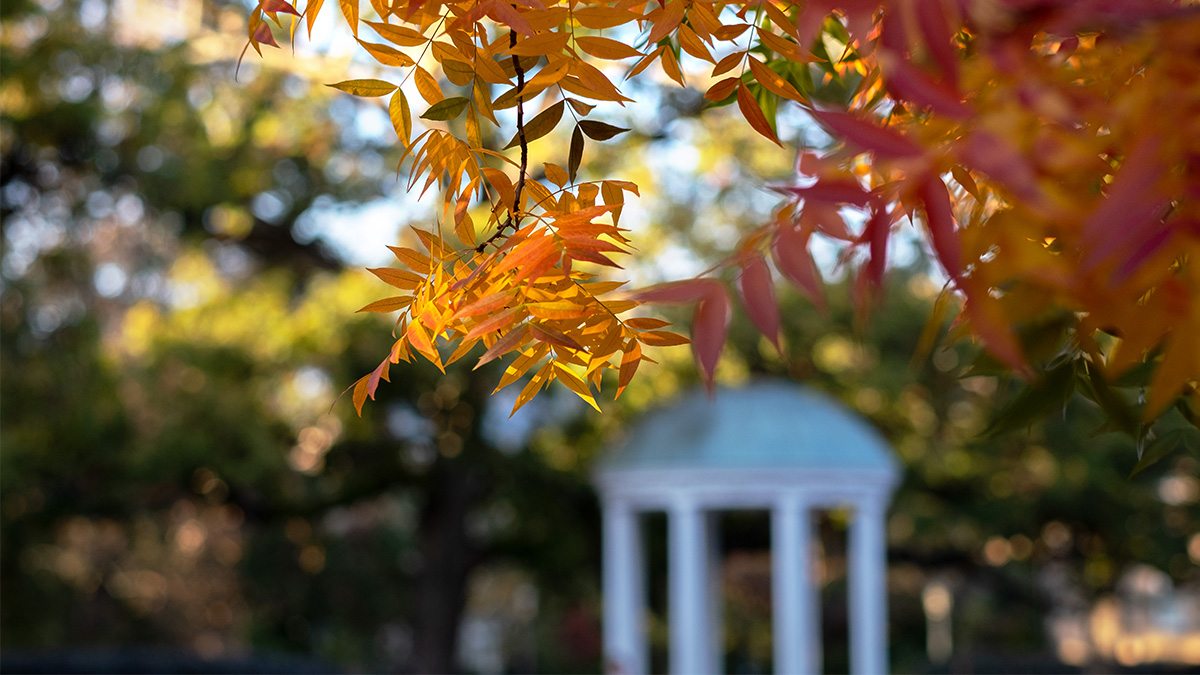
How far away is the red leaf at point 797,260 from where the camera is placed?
1.17 meters

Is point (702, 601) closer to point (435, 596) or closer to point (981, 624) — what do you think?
point (435, 596)

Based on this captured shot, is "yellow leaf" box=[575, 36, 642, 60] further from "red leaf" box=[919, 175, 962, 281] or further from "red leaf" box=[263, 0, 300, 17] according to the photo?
"red leaf" box=[919, 175, 962, 281]

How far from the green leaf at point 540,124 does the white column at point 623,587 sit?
35.0ft

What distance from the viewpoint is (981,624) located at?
1037 inches

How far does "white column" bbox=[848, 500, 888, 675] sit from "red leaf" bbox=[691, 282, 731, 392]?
11600mm

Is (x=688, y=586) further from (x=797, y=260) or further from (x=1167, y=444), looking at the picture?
(x=797, y=260)

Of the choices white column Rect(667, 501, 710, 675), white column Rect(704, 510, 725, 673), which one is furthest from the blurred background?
white column Rect(667, 501, 710, 675)

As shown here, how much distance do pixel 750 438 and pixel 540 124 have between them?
10344 mm

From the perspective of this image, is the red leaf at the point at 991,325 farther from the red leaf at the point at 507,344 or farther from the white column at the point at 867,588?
the white column at the point at 867,588

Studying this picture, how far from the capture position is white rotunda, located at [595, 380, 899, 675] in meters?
12.1

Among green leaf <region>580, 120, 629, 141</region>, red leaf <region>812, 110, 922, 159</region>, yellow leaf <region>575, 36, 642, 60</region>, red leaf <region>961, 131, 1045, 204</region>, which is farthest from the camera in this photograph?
green leaf <region>580, 120, 629, 141</region>

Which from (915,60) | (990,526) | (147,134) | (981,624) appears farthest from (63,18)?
A: (981,624)

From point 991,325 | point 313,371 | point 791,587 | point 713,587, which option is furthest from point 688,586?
point 991,325

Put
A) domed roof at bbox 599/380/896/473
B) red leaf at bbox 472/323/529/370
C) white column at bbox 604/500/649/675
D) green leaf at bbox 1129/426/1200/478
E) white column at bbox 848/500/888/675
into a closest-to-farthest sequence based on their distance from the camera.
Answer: red leaf at bbox 472/323/529/370
green leaf at bbox 1129/426/1200/478
domed roof at bbox 599/380/896/473
white column at bbox 604/500/649/675
white column at bbox 848/500/888/675
